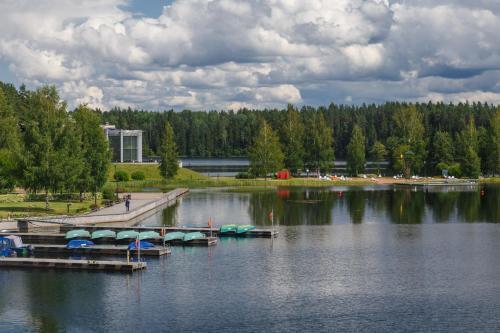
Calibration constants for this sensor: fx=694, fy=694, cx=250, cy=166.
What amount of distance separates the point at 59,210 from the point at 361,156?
10439 cm

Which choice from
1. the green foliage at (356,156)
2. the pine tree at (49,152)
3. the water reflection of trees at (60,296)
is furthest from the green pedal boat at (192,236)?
the green foliage at (356,156)

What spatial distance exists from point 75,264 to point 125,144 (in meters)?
118

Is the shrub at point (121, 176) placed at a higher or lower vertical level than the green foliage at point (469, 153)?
lower

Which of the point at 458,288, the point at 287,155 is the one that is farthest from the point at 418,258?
the point at 287,155

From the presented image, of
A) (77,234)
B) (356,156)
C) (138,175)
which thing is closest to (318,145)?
(356,156)

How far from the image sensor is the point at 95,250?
232ft

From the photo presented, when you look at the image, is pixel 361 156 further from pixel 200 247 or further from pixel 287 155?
pixel 200 247

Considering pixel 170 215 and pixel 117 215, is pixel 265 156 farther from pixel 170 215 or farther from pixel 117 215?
pixel 117 215

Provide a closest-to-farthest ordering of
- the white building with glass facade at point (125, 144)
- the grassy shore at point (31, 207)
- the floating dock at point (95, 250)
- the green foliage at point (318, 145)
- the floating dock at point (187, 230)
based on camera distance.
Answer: the floating dock at point (95, 250), the floating dock at point (187, 230), the grassy shore at point (31, 207), the white building with glass facade at point (125, 144), the green foliage at point (318, 145)

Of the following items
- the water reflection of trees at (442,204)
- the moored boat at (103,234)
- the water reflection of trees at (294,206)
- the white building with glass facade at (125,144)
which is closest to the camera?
the moored boat at (103,234)

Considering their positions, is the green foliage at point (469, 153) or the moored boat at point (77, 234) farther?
the green foliage at point (469, 153)

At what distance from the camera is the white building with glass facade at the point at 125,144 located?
176 m

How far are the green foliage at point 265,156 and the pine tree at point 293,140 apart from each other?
11824 millimetres

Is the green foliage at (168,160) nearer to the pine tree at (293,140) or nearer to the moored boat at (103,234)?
the pine tree at (293,140)
